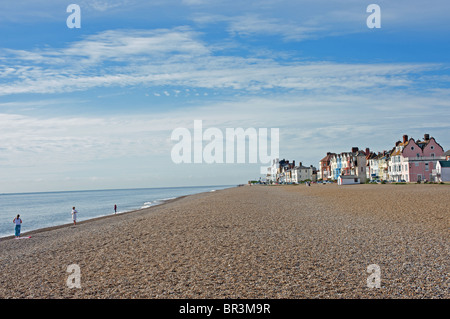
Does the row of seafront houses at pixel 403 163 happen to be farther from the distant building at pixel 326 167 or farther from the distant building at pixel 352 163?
the distant building at pixel 326 167

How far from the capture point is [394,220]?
2066 cm

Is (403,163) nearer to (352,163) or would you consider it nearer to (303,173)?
(352,163)

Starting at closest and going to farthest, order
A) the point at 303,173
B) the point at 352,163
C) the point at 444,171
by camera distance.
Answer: the point at 444,171
the point at 352,163
the point at 303,173

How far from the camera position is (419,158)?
289ft

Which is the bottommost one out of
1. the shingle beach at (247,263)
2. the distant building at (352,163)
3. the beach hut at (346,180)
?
the beach hut at (346,180)

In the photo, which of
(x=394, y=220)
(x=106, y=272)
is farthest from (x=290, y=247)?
(x=394, y=220)

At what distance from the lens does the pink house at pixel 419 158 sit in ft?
288

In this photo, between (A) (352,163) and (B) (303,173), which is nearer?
(A) (352,163)

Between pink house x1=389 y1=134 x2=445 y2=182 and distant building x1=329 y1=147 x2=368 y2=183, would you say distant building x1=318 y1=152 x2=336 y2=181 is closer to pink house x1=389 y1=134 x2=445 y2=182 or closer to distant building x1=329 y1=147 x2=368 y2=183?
distant building x1=329 y1=147 x2=368 y2=183

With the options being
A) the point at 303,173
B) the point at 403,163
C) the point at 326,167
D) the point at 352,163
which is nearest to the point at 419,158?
the point at 403,163

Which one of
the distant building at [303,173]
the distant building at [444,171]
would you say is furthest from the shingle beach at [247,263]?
the distant building at [303,173]

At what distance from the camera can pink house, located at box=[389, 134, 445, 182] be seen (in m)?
87.7

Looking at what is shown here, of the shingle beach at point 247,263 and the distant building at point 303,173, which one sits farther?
the distant building at point 303,173
